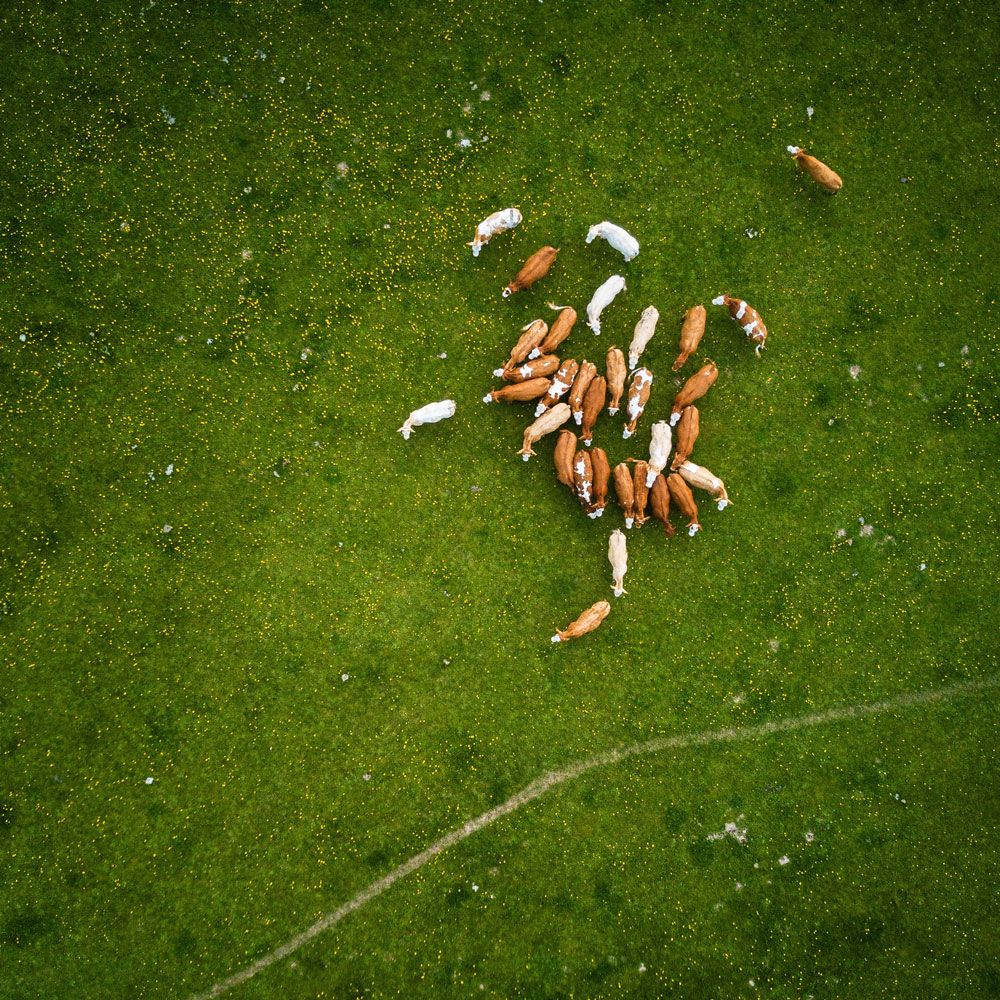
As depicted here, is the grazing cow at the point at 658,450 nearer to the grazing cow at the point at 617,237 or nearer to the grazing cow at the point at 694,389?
the grazing cow at the point at 694,389

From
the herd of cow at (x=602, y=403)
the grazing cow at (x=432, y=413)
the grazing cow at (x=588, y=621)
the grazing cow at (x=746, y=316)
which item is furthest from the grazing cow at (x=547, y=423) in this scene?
the grazing cow at (x=746, y=316)

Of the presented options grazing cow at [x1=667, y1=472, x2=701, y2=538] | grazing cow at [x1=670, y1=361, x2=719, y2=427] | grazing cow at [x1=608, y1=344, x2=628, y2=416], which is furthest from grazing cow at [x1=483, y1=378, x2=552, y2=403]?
grazing cow at [x1=667, y1=472, x2=701, y2=538]

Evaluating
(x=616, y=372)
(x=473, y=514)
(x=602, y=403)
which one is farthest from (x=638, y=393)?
(x=473, y=514)

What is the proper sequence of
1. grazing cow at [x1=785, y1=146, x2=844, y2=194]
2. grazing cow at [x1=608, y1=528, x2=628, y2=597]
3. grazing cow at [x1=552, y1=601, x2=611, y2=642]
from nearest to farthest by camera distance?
grazing cow at [x1=552, y1=601, x2=611, y2=642] → grazing cow at [x1=608, y1=528, x2=628, y2=597] → grazing cow at [x1=785, y1=146, x2=844, y2=194]

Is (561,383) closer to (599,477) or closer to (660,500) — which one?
(599,477)

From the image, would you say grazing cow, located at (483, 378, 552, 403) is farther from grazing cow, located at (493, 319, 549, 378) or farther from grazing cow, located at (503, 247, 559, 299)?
grazing cow, located at (503, 247, 559, 299)

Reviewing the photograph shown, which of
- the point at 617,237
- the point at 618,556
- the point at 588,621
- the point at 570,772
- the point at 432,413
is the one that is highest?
the point at 617,237
